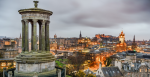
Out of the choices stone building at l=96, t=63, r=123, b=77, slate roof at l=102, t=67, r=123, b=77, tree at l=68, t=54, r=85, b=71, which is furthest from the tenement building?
tree at l=68, t=54, r=85, b=71

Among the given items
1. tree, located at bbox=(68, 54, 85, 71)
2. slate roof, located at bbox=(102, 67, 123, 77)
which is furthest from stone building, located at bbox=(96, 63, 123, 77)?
tree, located at bbox=(68, 54, 85, 71)

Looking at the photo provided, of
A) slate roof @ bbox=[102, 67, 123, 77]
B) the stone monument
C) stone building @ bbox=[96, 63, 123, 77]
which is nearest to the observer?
the stone monument

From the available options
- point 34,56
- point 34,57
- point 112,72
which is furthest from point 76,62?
point 34,57

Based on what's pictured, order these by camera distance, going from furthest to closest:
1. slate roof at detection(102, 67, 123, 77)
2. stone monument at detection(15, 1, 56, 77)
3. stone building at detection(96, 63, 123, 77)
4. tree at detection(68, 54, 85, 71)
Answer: tree at detection(68, 54, 85, 71) → slate roof at detection(102, 67, 123, 77) → stone building at detection(96, 63, 123, 77) → stone monument at detection(15, 1, 56, 77)

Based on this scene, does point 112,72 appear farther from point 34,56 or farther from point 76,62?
point 34,56

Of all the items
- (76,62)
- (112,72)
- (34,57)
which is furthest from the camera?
(76,62)

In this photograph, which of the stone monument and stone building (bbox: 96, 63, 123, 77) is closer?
the stone monument

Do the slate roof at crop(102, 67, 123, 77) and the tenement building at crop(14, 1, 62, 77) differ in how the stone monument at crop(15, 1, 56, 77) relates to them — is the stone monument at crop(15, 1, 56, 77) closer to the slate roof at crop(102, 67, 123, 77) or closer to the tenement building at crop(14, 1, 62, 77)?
the tenement building at crop(14, 1, 62, 77)

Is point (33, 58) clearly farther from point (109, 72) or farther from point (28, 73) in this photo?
point (109, 72)

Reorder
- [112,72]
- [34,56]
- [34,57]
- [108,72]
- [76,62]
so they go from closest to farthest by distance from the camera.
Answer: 1. [34,57]
2. [34,56]
3. [108,72]
4. [112,72]
5. [76,62]

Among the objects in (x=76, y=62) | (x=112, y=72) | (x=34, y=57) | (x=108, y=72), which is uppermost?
(x=34, y=57)

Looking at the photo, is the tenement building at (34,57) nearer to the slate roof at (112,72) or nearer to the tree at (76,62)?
the slate roof at (112,72)

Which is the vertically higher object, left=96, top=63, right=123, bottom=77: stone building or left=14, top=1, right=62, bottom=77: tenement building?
left=14, top=1, right=62, bottom=77: tenement building

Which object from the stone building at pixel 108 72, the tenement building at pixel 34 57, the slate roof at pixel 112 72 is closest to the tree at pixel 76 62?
the stone building at pixel 108 72
